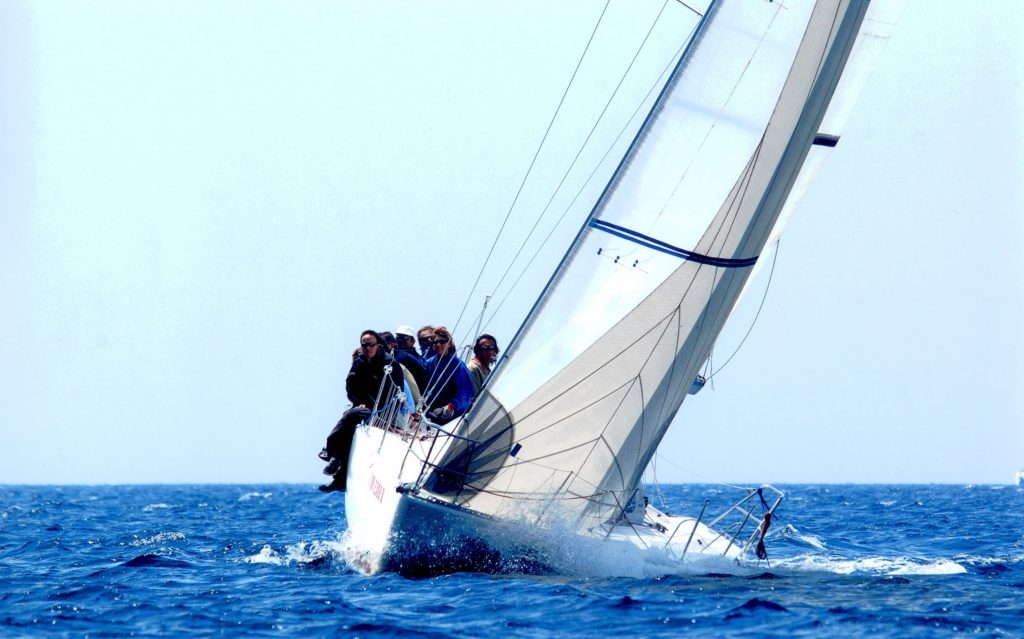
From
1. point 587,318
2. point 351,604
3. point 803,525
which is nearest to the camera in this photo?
point 351,604

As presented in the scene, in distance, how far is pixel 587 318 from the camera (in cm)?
1008

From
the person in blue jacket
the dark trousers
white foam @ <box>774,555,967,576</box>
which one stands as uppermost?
the person in blue jacket

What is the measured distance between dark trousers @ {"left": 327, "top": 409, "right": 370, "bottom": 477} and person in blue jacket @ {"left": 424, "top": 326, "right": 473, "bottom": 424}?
6.36 feet

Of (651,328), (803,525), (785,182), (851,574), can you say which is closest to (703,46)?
(785,182)

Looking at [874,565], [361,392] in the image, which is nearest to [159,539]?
[361,392]

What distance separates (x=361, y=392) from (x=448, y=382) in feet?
6.98

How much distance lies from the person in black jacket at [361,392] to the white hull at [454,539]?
175cm

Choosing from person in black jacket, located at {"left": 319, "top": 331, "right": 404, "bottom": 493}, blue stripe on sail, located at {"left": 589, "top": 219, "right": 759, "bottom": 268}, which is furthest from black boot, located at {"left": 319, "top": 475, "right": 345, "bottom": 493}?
blue stripe on sail, located at {"left": 589, "top": 219, "right": 759, "bottom": 268}

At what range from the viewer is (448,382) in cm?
1191

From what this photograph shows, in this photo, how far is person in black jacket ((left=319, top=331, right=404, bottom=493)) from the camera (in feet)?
42.7

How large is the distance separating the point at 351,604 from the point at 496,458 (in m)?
1.66

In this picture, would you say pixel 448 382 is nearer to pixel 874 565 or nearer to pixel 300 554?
pixel 300 554

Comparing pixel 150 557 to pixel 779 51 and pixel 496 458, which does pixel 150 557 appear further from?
pixel 779 51

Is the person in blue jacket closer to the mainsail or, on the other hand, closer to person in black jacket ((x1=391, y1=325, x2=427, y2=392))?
person in black jacket ((x1=391, y1=325, x2=427, y2=392))
